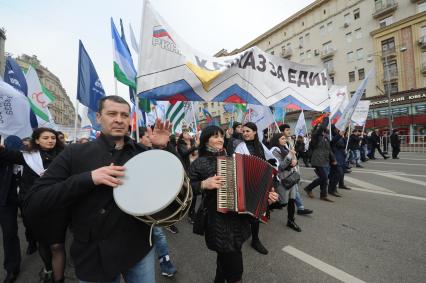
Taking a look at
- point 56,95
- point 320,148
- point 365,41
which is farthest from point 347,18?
point 56,95

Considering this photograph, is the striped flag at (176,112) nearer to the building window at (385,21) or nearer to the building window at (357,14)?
the building window at (385,21)

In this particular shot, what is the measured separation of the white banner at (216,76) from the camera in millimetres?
3664

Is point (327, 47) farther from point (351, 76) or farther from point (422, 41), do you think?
point (422, 41)

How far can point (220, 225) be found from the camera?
2162 mm

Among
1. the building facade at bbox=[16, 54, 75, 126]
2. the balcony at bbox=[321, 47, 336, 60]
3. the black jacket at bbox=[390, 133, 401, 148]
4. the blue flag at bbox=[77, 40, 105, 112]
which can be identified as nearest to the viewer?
the blue flag at bbox=[77, 40, 105, 112]

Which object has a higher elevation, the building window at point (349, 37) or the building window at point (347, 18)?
the building window at point (347, 18)

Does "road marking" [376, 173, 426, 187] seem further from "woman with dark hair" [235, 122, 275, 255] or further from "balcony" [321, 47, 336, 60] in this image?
"balcony" [321, 47, 336, 60]

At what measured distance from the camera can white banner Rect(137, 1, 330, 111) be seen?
366cm

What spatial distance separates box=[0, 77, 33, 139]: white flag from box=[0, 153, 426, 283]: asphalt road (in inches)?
73.2

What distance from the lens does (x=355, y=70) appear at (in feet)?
108

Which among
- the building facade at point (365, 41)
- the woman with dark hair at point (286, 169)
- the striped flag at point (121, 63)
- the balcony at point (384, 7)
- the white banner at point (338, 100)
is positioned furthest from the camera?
the balcony at point (384, 7)

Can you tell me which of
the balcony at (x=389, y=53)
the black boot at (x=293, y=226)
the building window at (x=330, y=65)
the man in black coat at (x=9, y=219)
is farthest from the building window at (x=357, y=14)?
the man in black coat at (x=9, y=219)

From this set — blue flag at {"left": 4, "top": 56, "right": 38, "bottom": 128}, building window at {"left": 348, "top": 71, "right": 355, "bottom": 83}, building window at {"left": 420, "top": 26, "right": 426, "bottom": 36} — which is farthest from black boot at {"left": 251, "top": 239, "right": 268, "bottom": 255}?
building window at {"left": 348, "top": 71, "right": 355, "bottom": 83}

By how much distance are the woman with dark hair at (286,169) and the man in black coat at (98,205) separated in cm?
281
